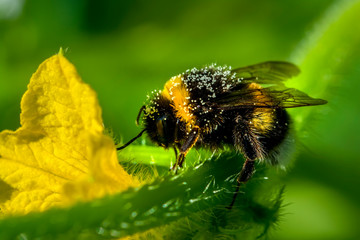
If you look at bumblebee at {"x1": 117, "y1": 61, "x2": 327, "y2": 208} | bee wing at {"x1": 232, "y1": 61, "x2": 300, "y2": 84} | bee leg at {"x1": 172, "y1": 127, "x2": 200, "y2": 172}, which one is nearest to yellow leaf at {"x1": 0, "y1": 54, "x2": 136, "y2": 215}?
bee leg at {"x1": 172, "y1": 127, "x2": 200, "y2": 172}

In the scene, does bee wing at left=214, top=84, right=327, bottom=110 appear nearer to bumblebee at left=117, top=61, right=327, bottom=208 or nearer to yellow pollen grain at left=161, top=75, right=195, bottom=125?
bumblebee at left=117, top=61, right=327, bottom=208

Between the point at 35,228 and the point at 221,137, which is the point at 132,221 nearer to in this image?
the point at 35,228

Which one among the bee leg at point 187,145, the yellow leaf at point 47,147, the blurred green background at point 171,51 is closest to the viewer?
the yellow leaf at point 47,147

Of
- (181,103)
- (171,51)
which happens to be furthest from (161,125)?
(171,51)

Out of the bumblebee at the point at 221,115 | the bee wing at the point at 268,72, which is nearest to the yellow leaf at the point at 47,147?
the bumblebee at the point at 221,115

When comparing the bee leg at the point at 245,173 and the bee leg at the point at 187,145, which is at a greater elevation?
the bee leg at the point at 187,145

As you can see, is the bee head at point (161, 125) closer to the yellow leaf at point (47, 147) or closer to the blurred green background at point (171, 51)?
the yellow leaf at point (47, 147)

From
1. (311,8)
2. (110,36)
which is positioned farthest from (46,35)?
(311,8)
